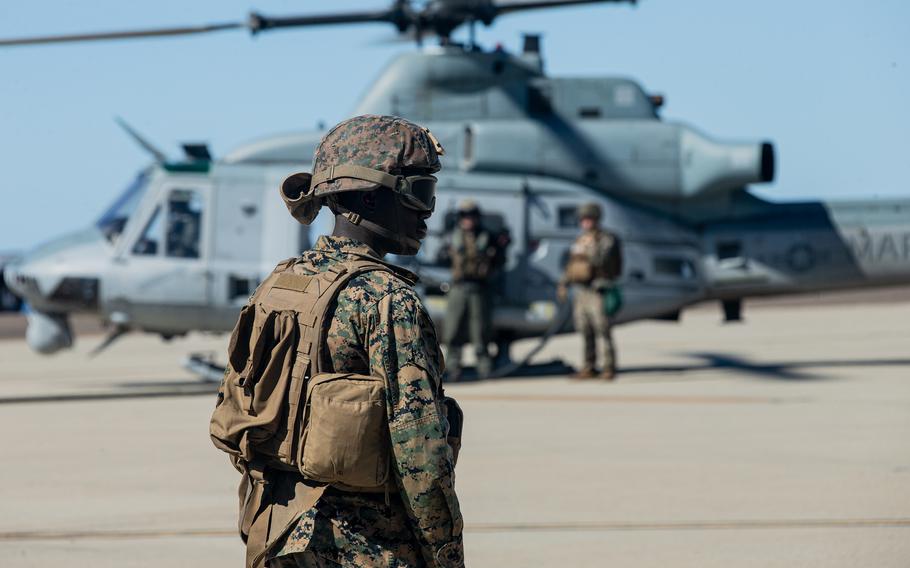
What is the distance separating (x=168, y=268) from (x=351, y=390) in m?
9.00

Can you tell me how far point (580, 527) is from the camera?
5289 millimetres

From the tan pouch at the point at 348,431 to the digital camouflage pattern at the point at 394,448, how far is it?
0.03 meters

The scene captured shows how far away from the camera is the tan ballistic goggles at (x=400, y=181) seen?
103 inches

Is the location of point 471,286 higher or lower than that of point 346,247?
lower

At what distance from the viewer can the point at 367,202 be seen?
2.68 metres

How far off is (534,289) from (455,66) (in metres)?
2.30

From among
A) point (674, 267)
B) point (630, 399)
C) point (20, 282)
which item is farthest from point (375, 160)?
point (674, 267)

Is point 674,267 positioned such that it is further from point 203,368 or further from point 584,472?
point 584,472

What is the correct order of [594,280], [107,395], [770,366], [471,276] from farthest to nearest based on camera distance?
[770,366] → [594,280] → [471,276] → [107,395]

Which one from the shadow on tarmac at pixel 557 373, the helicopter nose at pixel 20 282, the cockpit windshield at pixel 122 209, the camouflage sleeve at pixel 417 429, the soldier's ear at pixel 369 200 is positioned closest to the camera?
the camouflage sleeve at pixel 417 429

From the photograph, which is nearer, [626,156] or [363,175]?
[363,175]

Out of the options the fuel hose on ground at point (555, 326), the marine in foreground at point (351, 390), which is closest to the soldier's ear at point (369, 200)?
the marine in foreground at point (351, 390)

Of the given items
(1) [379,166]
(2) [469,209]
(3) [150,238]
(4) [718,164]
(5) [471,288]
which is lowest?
(5) [471,288]

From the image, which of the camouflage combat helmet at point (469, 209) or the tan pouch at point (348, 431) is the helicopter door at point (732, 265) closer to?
the camouflage combat helmet at point (469, 209)
